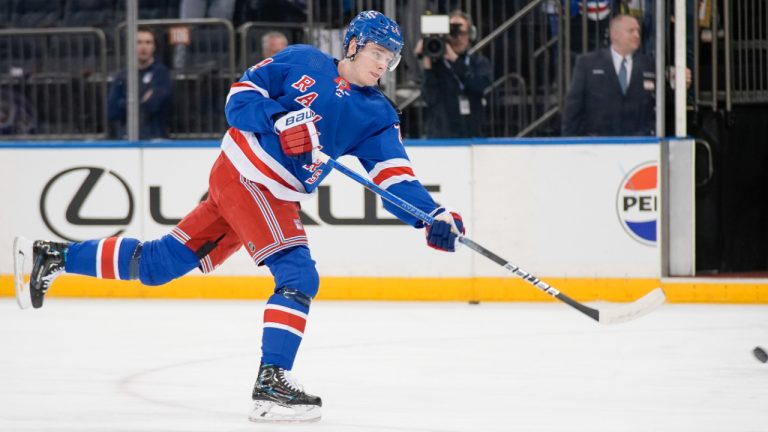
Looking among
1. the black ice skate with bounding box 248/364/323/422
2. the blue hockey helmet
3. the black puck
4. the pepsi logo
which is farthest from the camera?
the pepsi logo

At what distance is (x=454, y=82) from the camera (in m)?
7.61

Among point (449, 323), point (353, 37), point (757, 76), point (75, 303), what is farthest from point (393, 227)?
point (353, 37)

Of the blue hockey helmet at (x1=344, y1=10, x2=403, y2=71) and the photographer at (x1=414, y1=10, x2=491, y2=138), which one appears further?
the photographer at (x1=414, y1=10, x2=491, y2=138)

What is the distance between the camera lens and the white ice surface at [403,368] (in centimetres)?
383

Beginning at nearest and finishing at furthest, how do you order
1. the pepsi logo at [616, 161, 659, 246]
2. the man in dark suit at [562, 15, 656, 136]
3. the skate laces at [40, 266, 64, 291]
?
the skate laces at [40, 266, 64, 291]
the pepsi logo at [616, 161, 659, 246]
the man in dark suit at [562, 15, 656, 136]

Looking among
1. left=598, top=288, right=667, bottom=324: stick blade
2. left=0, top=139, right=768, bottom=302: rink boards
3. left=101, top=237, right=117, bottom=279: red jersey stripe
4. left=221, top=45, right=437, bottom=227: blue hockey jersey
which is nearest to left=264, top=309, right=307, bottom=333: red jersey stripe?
left=221, top=45, right=437, bottom=227: blue hockey jersey

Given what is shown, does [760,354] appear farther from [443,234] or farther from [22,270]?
[22,270]

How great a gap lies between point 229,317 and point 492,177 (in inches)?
64.0

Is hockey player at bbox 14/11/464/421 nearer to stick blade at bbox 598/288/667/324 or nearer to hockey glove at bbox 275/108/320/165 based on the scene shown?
hockey glove at bbox 275/108/320/165

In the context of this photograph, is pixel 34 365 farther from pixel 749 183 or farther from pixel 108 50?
pixel 749 183

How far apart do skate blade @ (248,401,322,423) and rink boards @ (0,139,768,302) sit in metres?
3.47

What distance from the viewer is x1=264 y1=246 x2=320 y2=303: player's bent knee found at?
3.85 m

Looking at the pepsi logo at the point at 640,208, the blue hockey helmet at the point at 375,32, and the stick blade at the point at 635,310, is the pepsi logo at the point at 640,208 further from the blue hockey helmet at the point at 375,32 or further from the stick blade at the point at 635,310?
the blue hockey helmet at the point at 375,32

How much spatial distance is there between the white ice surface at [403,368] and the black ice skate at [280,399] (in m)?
0.06
